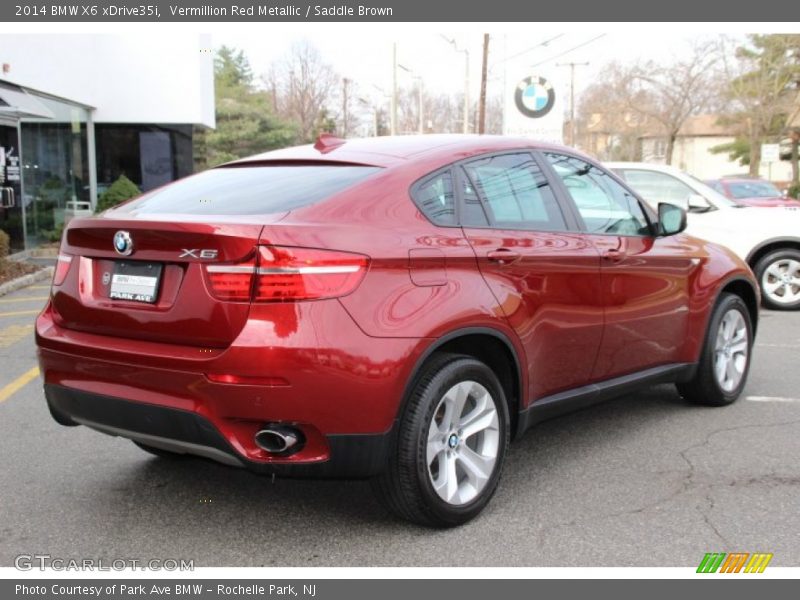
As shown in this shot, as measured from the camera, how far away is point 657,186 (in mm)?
10273

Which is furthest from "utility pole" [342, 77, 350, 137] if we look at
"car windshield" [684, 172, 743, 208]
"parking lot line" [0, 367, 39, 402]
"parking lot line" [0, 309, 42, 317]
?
"parking lot line" [0, 367, 39, 402]

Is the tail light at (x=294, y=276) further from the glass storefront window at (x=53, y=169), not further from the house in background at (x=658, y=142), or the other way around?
the house in background at (x=658, y=142)

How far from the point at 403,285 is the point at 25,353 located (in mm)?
5304

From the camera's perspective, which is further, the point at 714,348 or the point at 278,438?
the point at 714,348

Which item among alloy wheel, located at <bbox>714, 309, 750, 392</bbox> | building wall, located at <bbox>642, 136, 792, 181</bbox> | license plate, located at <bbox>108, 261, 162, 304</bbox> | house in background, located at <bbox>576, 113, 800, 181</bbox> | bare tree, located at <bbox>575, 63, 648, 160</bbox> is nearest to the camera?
license plate, located at <bbox>108, 261, 162, 304</bbox>

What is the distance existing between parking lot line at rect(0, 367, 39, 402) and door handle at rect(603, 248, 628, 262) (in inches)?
167

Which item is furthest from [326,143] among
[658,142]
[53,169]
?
[658,142]

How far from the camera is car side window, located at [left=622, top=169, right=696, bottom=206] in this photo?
1016 cm

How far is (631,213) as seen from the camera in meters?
4.96

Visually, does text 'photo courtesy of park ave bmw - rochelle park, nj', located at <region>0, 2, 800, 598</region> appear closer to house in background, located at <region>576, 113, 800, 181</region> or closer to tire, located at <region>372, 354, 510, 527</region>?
tire, located at <region>372, 354, 510, 527</region>

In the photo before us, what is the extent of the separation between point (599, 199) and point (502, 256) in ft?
4.08

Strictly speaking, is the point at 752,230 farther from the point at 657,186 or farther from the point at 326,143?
the point at 326,143

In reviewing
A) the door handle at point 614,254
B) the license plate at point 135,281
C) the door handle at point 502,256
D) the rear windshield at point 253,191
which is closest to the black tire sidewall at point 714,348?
the door handle at point 614,254

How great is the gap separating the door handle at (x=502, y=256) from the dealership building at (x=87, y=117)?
1251cm
